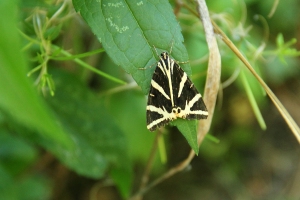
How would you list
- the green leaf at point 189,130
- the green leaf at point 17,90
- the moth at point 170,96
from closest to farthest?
the green leaf at point 17,90, the green leaf at point 189,130, the moth at point 170,96

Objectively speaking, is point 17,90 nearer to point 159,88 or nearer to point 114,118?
point 159,88

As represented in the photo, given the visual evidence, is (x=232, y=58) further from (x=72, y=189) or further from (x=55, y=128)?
(x=72, y=189)

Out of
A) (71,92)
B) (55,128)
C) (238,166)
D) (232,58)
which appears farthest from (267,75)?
(55,128)

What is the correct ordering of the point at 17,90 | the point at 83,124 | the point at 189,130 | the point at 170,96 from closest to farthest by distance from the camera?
the point at 17,90 < the point at 189,130 < the point at 170,96 < the point at 83,124

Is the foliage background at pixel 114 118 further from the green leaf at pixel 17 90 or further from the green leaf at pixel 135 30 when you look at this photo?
the green leaf at pixel 135 30

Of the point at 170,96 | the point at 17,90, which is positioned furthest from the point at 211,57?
the point at 17,90

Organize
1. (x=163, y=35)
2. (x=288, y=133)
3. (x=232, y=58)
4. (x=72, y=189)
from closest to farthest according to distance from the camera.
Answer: (x=163, y=35) → (x=232, y=58) → (x=72, y=189) → (x=288, y=133)

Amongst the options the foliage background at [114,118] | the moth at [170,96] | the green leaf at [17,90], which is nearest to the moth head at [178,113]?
the moth at [170,96]
